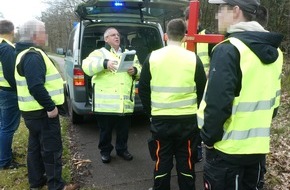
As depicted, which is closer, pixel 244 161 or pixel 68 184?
pixel 244 161

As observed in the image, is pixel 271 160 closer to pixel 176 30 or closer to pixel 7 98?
pixel 176 30

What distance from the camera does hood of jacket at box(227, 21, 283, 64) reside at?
222 cm

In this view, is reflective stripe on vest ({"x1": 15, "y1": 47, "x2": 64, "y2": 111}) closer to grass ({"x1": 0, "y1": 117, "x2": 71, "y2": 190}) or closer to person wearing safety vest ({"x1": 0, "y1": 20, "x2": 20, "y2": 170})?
person wearing safety vest ({"x1": 0, "y1": 20, "x2": 20, "y2": 170})

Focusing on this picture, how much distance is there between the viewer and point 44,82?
142 inches

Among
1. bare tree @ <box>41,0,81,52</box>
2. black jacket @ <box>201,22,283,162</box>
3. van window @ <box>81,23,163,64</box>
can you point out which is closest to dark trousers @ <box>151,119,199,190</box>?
black jacket @ <box>201,22,283,162</box>

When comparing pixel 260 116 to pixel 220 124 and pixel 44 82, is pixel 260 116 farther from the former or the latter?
pixel 44 82

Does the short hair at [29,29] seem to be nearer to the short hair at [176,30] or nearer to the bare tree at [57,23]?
the short hair at [176,30]

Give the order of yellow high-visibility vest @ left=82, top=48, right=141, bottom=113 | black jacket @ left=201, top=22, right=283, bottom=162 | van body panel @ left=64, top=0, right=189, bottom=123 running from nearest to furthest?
black jacket @ left=201, top=22, right=283, bottom=162 < yellow high-visibility vest @ left=82, top=48, right=141, bottom=113 < van body panel @ left=64, top=0, right=189, bottom=123

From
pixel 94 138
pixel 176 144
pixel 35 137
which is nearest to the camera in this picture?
pixel 176 144

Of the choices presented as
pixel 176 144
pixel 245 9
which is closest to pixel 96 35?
pixel 176 144

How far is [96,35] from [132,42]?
2.51 ft

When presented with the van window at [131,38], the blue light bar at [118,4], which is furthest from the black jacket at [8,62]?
the van window at [131,38]

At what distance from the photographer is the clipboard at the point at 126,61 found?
4.44 metres

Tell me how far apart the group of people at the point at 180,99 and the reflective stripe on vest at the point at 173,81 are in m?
0.01
